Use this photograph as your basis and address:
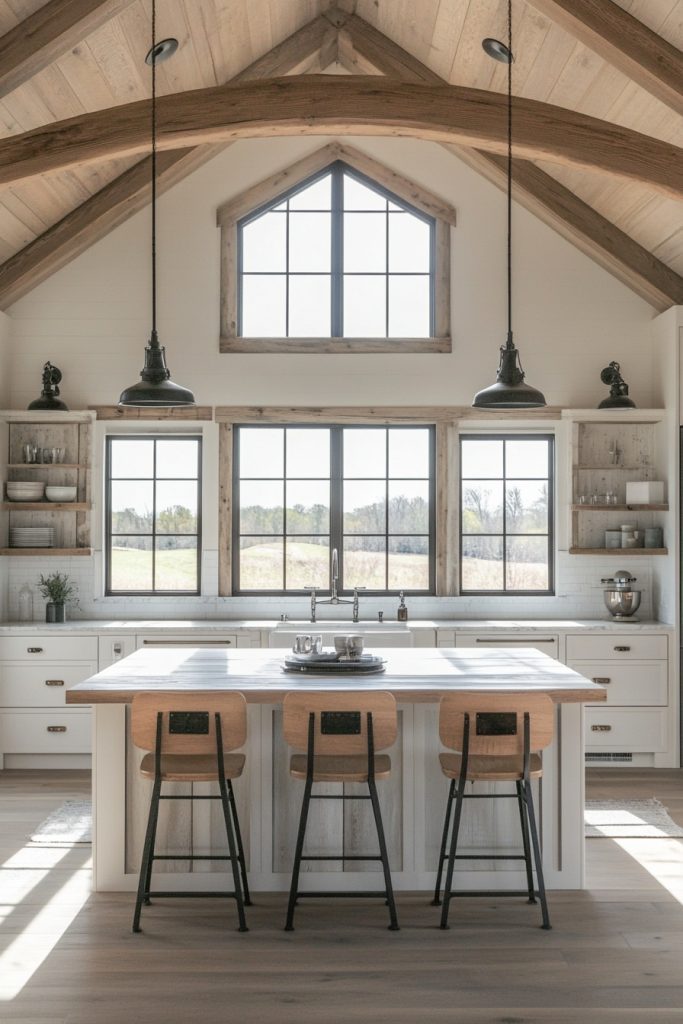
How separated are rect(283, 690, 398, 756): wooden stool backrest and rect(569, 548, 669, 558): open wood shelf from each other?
335 cm

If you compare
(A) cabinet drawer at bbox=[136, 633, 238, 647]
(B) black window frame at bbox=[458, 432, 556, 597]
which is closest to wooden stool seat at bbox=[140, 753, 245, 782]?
(A) cabinet drawer at bbox=[136, 633, 238, 647]

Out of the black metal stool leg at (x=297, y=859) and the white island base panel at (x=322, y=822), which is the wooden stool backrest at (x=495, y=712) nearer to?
the white island base panel at (x=322, y=822)

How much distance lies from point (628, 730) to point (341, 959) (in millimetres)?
3458

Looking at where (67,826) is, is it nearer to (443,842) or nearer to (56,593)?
(56,593)

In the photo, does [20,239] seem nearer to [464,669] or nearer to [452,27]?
[452,27]

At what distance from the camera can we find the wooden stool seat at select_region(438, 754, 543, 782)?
3762 mm

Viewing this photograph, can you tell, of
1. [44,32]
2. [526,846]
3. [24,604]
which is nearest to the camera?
[526,846]

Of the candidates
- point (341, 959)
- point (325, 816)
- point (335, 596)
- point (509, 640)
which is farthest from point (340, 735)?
point (335, 596)

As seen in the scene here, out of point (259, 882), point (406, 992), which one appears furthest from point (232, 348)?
point (406, 992)

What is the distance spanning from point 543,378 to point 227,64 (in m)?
2.98

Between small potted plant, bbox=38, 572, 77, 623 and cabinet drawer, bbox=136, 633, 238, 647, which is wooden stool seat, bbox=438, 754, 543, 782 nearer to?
cabinet drawer, bbox=136, 633, 238, 647

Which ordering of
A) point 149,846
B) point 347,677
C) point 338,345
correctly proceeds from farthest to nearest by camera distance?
point 338,345 → point 347,677 → point 149,846

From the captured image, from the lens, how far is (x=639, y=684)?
6414 mm

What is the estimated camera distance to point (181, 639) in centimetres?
640
